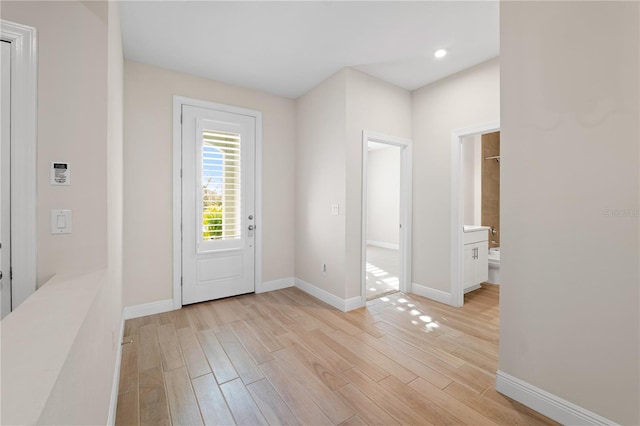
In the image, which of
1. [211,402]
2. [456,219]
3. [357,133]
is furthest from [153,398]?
[456,219]

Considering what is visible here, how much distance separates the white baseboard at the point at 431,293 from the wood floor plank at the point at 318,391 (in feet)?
6.93

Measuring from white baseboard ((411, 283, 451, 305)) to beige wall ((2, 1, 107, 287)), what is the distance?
345 centimetres

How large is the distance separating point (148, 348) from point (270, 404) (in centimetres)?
133

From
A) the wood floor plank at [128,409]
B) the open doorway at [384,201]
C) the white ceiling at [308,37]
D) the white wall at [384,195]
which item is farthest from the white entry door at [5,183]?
the white wall at [384,195]

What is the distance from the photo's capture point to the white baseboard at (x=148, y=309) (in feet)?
9.79

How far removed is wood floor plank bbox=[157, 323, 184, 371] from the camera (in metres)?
2.19

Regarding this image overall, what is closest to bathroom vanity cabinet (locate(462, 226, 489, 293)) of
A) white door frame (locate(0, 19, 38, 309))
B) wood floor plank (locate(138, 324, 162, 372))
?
wood floor plank (locate(138, 324, 162, 372))

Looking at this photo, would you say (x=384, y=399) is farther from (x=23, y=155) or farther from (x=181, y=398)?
(x=23, y=155)

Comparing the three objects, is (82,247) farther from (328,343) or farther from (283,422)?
(328,343)

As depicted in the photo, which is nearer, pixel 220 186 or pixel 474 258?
pixel 220 186

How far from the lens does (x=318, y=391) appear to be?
6.17 ft

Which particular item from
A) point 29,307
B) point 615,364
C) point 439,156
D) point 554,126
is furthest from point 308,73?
point 615,364

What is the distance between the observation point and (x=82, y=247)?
57.6 inches

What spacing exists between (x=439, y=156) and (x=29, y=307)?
375cm
